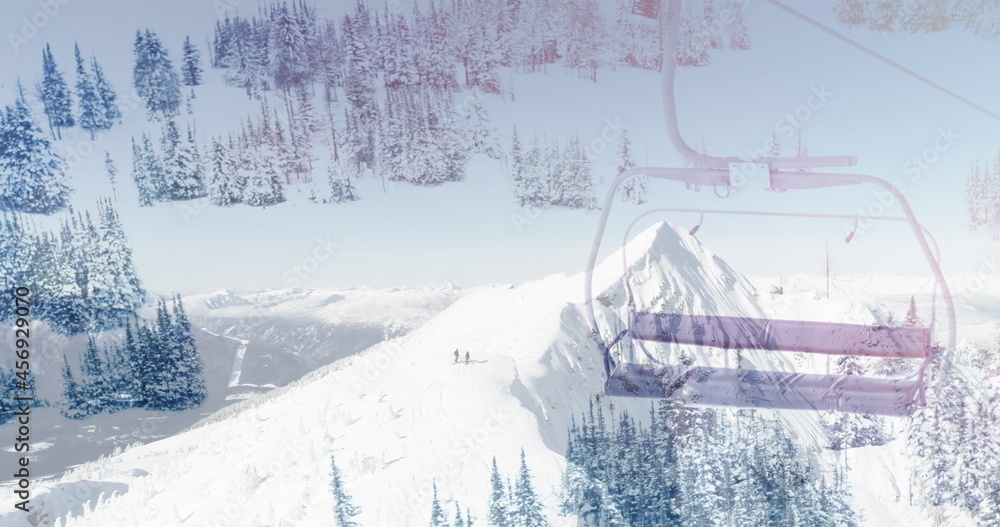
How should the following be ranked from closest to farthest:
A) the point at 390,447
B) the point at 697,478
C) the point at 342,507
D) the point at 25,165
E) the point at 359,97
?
1. the point at 342,507
2. the point at 390,447
3. the point at 697,478
4. the point at 25,165
5. the point at 359,97

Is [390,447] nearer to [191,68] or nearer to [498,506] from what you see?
[498,506]

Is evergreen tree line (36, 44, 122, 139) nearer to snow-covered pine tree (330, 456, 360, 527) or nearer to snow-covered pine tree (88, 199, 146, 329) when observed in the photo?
snow-covered pine tree (88, 199, 146, 329)

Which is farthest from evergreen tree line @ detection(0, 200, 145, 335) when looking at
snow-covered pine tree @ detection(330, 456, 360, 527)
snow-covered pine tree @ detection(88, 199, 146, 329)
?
snow-covered pine tree @ detection(330, 456, 360, 527)

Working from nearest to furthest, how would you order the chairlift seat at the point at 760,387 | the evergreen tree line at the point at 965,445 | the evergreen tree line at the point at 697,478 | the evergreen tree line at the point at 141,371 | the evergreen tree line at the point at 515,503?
the chairlift seat at the point at 760,387 < the evergreen tree line at the point at 515,503 < the evergreen tree line at the point at 697,478 < the evergreen tree line at the point at 965,445 < the evergreen tree line at the point at 141,371

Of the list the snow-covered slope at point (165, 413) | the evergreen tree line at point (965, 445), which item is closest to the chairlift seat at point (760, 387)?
the evergreen tree line at point (965, 445)

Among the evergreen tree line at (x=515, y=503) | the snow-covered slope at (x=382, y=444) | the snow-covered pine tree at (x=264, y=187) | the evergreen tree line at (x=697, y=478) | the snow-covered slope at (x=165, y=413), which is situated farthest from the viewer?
the snow-covered slope at (x=165, y=413)

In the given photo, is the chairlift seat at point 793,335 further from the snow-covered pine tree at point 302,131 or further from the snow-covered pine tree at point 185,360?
the snow-covered pine tree at point 185,360

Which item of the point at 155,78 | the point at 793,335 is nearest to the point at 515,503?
the point at 793,335
